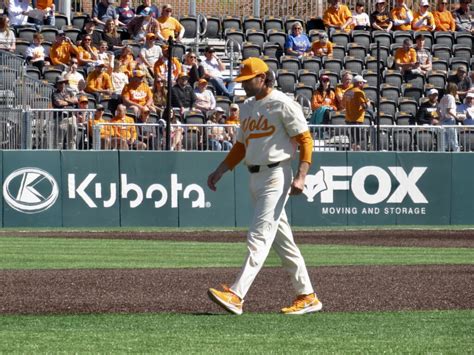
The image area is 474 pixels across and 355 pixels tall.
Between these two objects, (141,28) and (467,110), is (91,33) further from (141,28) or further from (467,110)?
(467,110)

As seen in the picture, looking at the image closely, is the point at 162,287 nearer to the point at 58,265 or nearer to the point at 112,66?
the point at 58,265

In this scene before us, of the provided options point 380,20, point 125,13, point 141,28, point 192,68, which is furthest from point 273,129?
point 380,20

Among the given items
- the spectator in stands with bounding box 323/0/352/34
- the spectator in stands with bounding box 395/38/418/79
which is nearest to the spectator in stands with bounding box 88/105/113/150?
the spectator in stands with bounding box 395/38/418/79

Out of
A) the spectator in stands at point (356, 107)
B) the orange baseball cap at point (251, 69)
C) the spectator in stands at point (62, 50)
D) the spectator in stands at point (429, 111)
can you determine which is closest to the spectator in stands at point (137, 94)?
the spectator in stands at point (62, 50)

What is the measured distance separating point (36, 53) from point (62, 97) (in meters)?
2.40

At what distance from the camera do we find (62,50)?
26750 millimetres

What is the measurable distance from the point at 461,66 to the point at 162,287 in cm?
2024

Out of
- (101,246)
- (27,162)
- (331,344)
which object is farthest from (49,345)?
(27,162)

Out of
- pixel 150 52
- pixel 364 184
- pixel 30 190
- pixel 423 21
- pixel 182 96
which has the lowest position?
pixel 364 184

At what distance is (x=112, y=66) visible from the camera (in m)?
26.7

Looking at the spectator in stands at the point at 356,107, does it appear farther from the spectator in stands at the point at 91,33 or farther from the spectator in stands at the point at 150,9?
the spectator in stands at the point at 91,33

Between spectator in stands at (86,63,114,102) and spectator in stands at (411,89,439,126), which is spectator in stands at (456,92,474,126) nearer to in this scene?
spectator in stands at (411,89,439,126)

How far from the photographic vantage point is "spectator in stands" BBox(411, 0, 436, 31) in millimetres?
33188

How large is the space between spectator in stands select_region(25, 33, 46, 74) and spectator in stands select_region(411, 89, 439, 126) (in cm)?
832
